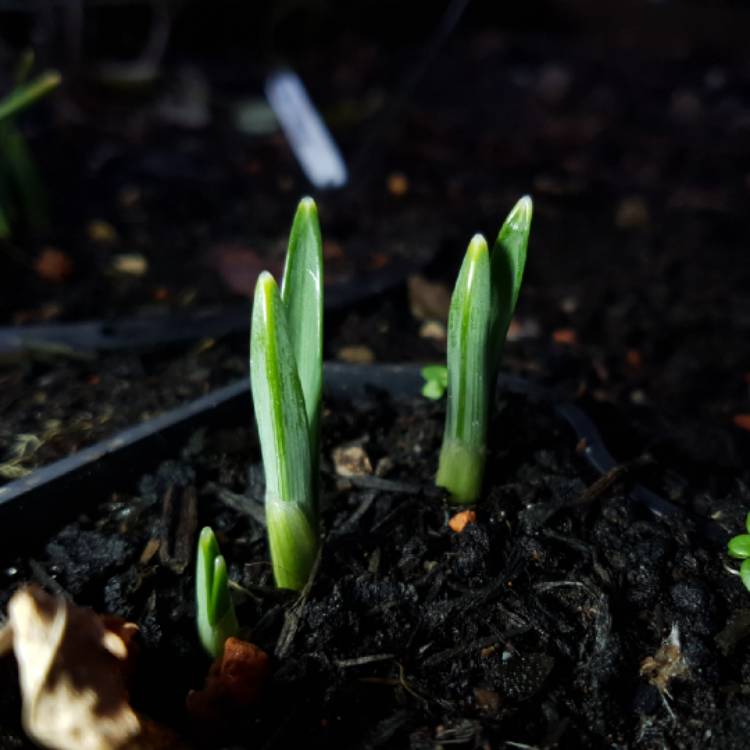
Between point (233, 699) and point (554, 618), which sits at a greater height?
point (233, 699)

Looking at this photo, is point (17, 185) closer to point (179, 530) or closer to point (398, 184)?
point (398, 184)

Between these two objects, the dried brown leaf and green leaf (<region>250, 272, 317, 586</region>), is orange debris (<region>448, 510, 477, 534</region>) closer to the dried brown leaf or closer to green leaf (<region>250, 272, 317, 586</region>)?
green leaf (<region>250, 272, 317, 586</region>)

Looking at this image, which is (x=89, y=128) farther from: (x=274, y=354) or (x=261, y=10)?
(x=274, y=354)

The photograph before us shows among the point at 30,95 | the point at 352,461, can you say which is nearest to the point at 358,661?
the point at 352,461

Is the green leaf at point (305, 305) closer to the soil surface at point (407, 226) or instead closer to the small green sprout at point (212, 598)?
the small green sprout at point (212, 598)

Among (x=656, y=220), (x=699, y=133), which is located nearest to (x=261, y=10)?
(x=699, y=133)

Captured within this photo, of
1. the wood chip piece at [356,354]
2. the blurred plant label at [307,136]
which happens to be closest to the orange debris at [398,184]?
the blurred plant label at [307,136]
